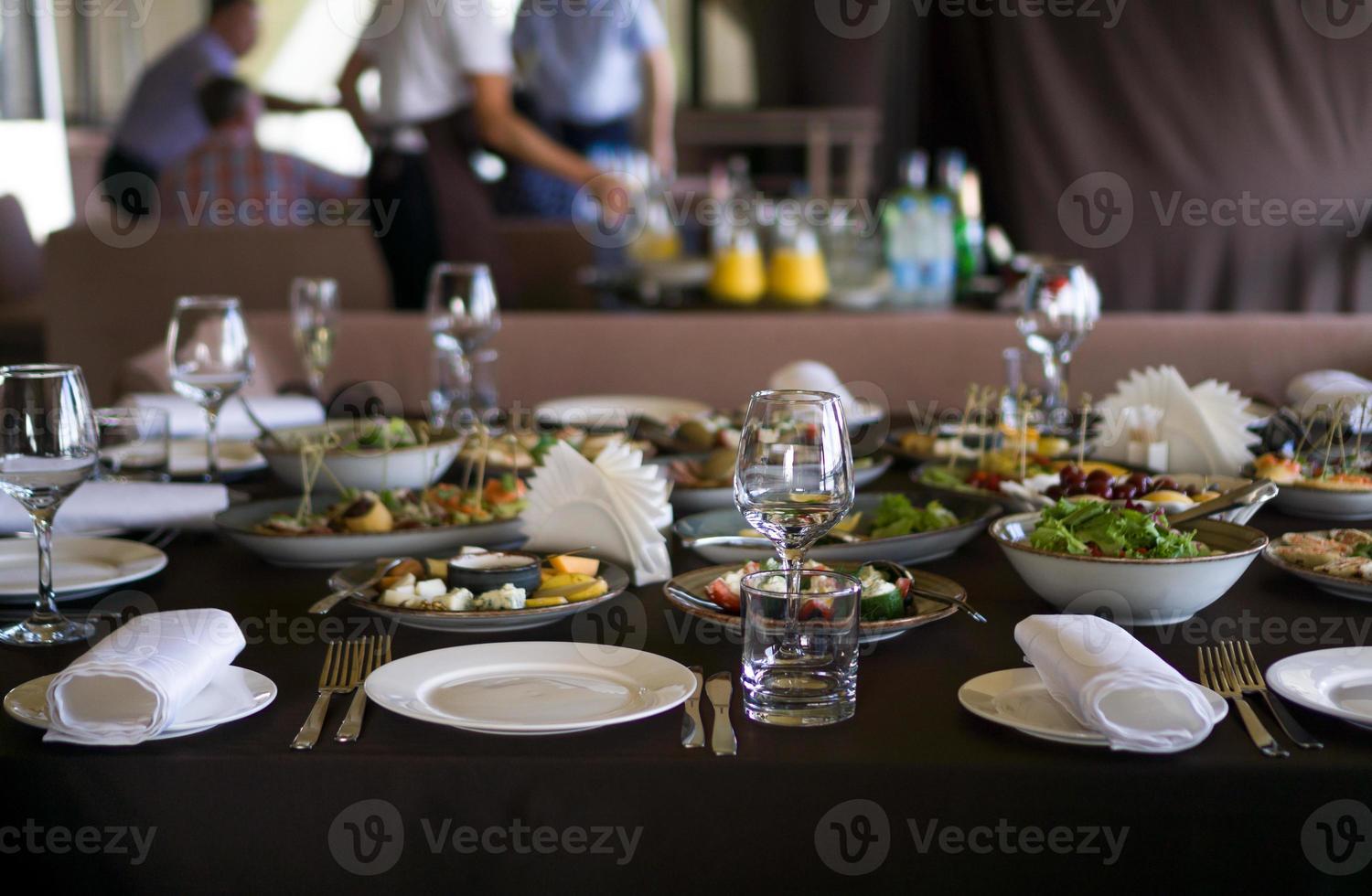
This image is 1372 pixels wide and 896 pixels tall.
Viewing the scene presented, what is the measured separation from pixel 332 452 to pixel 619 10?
4955mm

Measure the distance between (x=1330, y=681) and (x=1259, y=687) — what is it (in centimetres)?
4

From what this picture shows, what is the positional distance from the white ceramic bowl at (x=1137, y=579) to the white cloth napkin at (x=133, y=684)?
1.87 feet

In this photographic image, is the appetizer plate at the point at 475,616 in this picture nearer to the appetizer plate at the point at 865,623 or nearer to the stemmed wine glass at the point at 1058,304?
the appetizer plate at the point at 865,623

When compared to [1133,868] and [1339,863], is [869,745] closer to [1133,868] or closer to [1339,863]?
[1133,868]

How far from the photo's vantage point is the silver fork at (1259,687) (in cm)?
75

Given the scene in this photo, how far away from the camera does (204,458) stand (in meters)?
1.73

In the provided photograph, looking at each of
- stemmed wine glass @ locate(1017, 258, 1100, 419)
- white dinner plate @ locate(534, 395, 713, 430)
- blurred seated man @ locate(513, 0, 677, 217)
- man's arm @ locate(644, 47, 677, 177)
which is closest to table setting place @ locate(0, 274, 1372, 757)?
stemmed wine glass @ locate(1017, 258, 1100, 419)

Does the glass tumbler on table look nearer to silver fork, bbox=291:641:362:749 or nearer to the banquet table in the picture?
the banquet table

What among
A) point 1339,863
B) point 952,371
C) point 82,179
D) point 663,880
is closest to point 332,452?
point 663,880

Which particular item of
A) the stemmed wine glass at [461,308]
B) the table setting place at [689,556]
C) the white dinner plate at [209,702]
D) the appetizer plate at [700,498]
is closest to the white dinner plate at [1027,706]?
the table setting place at [689,556]

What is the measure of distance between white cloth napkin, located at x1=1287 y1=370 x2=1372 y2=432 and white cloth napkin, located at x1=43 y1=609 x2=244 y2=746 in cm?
120

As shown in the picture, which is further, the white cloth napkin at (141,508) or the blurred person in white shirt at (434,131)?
the blurred person in white shirt at (434,131)

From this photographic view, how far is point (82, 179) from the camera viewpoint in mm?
7930

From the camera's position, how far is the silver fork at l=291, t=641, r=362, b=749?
2.51 ft
